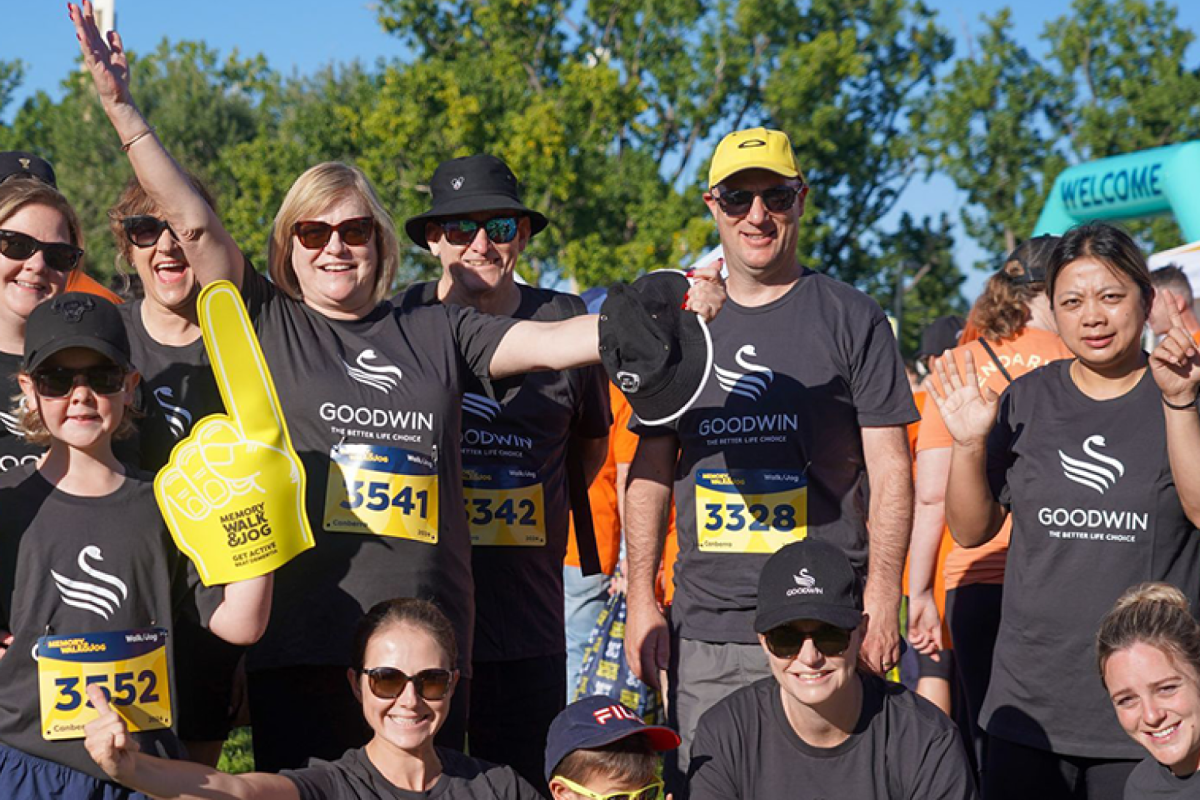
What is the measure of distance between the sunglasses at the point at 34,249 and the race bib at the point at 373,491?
944 millimetres

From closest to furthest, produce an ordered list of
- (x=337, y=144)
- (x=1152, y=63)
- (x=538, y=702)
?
(x=538, y=702) < (x=337, y=144) < (x=1152, y=63)

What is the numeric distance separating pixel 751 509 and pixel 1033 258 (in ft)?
6.15

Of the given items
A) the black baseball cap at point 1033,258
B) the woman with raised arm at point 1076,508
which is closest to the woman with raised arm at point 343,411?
the woman with raised arm at point 1076,508

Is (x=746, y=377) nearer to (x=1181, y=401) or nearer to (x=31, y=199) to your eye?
(x=1181, y=401)

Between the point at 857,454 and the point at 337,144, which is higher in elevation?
the point at 337,144

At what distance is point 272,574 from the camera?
3.40 meters

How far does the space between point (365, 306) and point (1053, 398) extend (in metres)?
1.92

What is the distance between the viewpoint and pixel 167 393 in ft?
12.5

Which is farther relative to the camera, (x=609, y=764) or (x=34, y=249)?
(x=34, y=249)

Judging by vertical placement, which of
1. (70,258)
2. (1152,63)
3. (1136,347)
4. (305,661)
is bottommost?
(305,661)

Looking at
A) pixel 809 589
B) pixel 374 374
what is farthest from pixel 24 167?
pixel 809 589

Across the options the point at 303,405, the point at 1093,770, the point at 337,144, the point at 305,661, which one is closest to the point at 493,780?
the point at 305,661

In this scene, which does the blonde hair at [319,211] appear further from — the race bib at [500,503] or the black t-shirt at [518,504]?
the race bib at [500,503]

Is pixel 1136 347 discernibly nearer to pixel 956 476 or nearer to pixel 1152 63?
pixel 956 476
